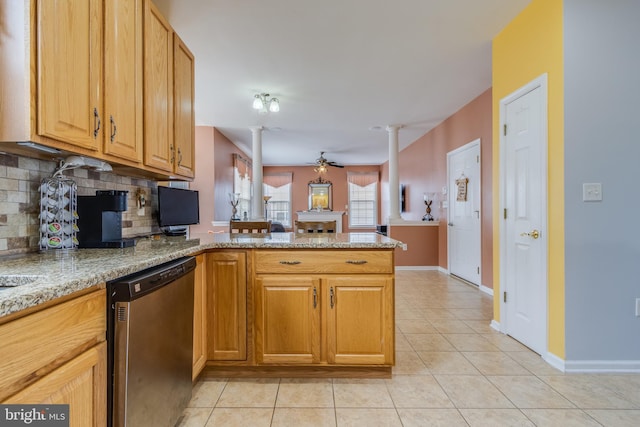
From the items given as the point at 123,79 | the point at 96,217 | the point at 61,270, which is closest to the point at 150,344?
the point at 61,270

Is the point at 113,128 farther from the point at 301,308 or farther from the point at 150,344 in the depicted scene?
the point at 301,308

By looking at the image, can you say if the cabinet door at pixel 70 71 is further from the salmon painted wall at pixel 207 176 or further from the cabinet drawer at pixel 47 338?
the salmon painted wall at pixel 207 176

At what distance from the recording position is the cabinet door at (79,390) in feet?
2.60

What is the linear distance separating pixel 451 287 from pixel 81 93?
174 inches

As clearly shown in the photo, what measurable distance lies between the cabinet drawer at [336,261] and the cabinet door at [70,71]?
1.13 m

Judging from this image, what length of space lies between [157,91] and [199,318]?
1.41 metres

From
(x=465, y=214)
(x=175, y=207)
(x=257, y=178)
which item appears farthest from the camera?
(x=257, y=178)

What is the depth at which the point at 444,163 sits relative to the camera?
5.24 m

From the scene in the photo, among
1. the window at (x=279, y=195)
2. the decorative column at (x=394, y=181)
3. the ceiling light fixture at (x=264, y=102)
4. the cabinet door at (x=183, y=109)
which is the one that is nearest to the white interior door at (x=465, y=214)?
the decorative column at (x=394, y=181)

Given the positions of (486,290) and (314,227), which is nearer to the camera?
(314,227)

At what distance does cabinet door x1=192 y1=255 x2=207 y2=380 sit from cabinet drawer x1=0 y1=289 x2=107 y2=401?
0.77 meters

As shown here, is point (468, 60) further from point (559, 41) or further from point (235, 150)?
point (235, 150)

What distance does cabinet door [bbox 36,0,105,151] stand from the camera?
1.13 metres

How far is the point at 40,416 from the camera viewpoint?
0.80 m
